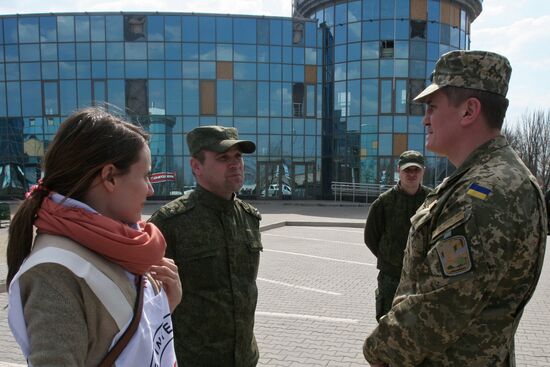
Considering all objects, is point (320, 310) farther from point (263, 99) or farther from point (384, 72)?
point (384, 72)

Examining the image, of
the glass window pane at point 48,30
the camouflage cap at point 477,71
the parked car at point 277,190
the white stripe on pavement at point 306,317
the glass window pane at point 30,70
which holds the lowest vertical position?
the parked car at point 277,190

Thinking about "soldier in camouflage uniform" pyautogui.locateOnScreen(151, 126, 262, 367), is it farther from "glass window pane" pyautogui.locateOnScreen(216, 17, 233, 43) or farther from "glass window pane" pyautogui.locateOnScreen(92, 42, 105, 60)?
"glass window pane" pyautogui.locateOnScreen(92, 42, 105, 60)

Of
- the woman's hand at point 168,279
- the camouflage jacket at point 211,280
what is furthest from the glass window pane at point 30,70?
the woman's hand at point 168,279

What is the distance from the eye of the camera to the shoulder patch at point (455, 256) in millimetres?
1517

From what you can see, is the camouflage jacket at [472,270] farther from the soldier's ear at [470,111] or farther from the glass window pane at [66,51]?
the glass window pane at [66,51]

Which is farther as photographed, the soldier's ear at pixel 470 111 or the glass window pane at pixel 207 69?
the glass window pane at pixel 207 69

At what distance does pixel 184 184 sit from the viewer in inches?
984

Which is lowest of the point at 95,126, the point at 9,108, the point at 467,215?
the point at 467,215

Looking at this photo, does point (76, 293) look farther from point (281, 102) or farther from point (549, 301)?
point (281, 102)

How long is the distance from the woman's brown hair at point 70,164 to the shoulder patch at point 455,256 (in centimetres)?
117

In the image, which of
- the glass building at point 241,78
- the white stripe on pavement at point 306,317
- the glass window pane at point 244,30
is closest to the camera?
the white stripe on pavement at point 306,317

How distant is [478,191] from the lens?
5.14 feet

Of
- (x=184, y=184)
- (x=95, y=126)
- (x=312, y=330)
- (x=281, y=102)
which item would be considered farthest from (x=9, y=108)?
(x=95, y=126)

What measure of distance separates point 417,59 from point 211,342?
2462cm
